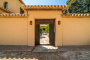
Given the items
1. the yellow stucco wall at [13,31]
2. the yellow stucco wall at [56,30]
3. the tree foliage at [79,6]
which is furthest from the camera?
the tree foliage at [79,6]

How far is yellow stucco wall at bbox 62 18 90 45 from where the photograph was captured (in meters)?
4.48

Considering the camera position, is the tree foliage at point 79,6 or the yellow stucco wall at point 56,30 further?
the tree foliage at point 79,6

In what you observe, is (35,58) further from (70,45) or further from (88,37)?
(88,37)

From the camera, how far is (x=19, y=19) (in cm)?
455

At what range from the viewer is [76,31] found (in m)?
4.52

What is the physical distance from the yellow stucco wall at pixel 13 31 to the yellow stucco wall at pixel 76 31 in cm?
375

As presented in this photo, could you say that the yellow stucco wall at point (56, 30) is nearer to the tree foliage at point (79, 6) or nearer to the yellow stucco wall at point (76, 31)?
the yellow stucco wall at point (76, 31)

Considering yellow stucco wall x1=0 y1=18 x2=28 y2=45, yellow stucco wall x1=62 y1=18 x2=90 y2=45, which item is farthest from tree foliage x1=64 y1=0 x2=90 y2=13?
yellow stucco wall x1=0 y1=18 x2=28 y2=45

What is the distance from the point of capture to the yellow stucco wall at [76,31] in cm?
448

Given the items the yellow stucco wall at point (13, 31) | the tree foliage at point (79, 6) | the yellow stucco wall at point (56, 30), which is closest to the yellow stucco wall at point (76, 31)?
the yellow stucco wall at point (56, 30)

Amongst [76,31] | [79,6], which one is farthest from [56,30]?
[79,6]

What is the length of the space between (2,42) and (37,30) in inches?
137

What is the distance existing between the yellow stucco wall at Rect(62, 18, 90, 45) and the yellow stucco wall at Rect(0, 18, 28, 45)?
3.75m

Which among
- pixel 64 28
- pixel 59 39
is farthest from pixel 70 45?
pixel 64 28
